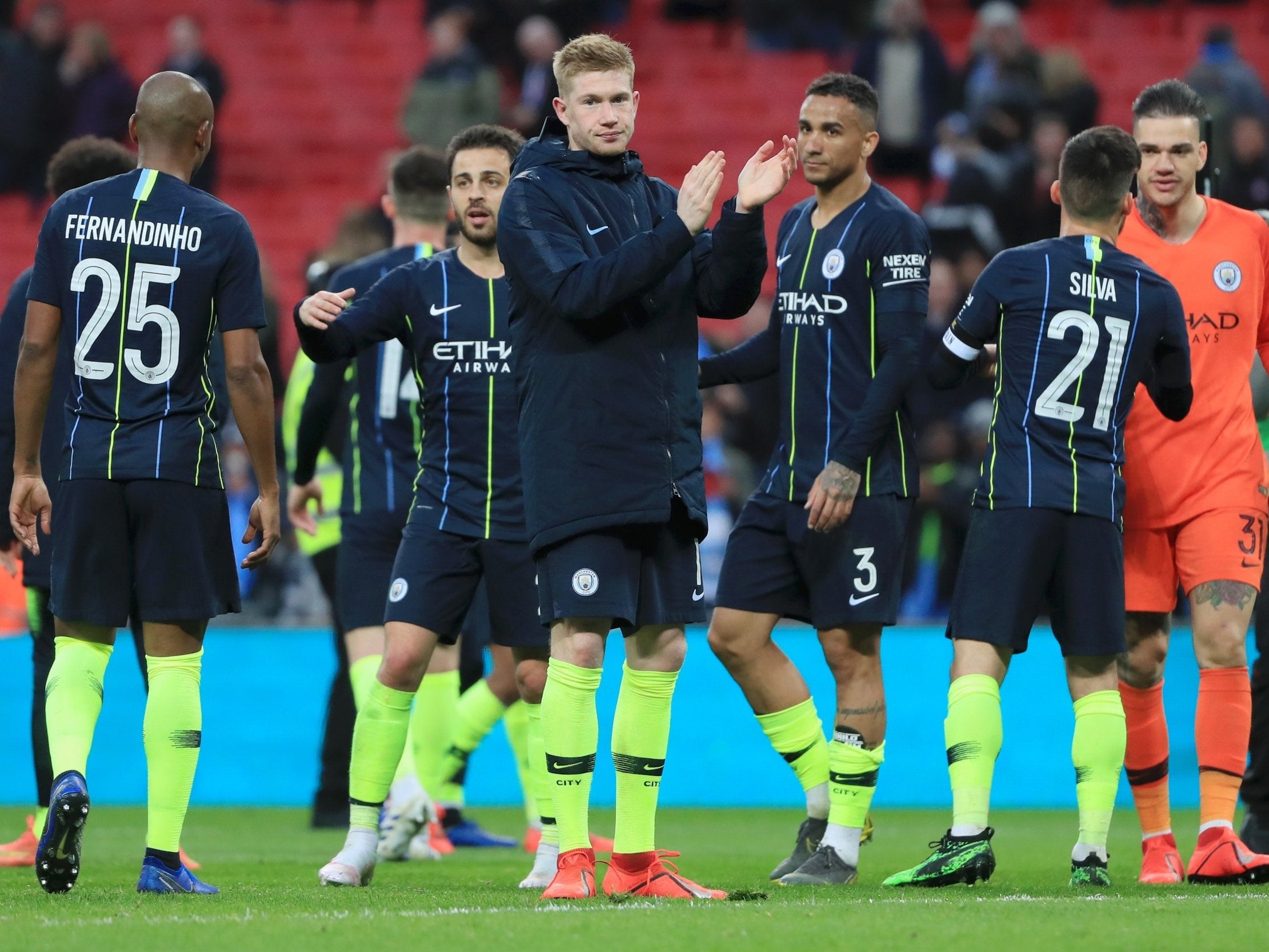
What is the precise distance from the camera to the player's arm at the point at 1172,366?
5.46m

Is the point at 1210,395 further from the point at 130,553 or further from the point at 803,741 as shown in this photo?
the point at 130,553

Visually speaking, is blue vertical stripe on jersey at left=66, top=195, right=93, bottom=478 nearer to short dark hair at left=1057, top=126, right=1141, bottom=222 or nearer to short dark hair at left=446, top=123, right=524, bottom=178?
short dark hair at left=446, top=123, right=524, bottom=178

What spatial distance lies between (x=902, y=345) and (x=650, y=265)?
49.0 inches

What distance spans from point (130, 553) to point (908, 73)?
35.4ft

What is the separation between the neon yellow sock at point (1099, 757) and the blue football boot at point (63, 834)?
8.90 feet

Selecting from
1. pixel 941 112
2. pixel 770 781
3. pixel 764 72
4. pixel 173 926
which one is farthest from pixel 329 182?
pixel 173 926

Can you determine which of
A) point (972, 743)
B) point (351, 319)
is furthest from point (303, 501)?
point (972, 743)

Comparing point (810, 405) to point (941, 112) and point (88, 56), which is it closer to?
point (941, 112)

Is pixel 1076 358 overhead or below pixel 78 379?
overhead

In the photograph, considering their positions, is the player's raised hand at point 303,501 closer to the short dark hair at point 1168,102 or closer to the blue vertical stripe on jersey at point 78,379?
the blue vertical stripe on jersey at point 78,379

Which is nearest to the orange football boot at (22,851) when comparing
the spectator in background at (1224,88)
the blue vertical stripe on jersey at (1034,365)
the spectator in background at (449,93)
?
the blue vertical stripe on jersey at (1034,365)

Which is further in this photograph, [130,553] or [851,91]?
[851,91]

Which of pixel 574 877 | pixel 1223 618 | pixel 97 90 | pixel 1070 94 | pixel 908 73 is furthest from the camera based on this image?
pixel 97 90

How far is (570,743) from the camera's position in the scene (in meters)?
4.97
